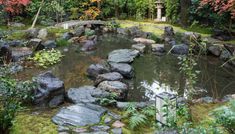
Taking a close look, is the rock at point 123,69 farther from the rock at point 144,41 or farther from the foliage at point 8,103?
the foliage at point 8,103

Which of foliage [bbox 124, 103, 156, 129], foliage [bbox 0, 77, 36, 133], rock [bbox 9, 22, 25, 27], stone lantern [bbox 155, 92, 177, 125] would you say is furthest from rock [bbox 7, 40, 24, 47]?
stone lantern [bbox 155, 92, 177, 125]

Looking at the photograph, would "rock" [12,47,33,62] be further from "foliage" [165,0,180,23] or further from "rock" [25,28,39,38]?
"foliage" [165,0,180,23]

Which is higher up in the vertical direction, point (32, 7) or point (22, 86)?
point (32, 7)

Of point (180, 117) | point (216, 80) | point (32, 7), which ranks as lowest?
point (216, 80)

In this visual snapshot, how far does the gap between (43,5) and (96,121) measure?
15.2 m

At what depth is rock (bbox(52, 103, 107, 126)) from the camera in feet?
16.3

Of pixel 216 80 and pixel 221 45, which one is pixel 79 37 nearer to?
pixel 221 45

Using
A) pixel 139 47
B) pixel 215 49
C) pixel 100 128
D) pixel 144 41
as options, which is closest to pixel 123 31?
pixel 144 41

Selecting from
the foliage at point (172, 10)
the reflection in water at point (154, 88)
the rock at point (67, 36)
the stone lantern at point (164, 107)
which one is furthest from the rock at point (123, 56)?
the foliage at point (172, 10)

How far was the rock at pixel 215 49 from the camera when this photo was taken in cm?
1244

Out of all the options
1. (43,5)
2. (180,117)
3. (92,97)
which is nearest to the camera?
(180,117)

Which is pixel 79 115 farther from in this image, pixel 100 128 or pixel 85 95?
pixel 85 95

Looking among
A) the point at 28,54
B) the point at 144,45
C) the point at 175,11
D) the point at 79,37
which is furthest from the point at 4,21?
the point at 175,11

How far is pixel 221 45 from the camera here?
42.7 feet
